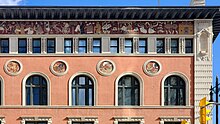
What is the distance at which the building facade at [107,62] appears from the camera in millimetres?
41000

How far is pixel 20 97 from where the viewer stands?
134ft

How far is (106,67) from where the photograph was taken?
136 feet

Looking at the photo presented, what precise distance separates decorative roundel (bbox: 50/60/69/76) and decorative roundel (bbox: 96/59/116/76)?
7.82 feet

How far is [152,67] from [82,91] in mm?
5354

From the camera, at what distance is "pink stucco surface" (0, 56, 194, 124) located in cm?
4088

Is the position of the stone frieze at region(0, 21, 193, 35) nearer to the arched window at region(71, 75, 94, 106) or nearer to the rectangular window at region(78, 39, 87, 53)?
the rectangular window at region(78, 39, 87, 53)

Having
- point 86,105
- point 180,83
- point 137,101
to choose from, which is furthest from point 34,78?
point 180,83

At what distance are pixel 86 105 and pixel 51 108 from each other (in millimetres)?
2509

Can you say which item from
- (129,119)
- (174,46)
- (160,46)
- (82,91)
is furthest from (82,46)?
(174,46)

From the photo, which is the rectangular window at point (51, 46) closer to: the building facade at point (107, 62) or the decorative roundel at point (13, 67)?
the building facade at point (107, 62)

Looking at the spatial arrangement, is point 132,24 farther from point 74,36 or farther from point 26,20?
point 26,20

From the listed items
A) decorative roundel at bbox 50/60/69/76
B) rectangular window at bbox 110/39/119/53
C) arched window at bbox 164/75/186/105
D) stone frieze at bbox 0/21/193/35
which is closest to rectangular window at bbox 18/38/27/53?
stone frieze at bbox 0/21/193/35

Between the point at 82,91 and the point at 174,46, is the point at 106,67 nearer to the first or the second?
the point at 82,91

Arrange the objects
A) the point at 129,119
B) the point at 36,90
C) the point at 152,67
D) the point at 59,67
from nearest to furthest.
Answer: the point at 129,119, the point at 36,90, the point at 59,67, the point at 152,67
